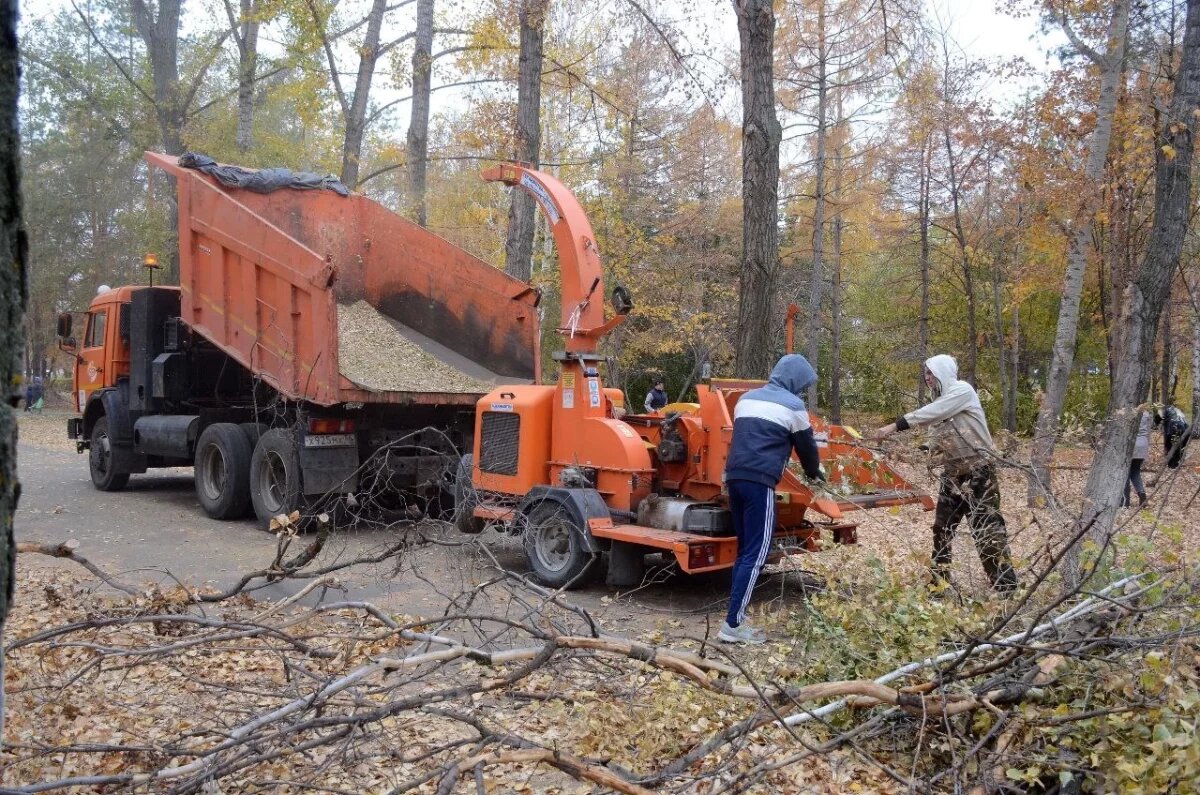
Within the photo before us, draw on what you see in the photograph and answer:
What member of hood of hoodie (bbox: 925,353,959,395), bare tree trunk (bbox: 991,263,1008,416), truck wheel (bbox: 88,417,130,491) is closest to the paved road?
truck wheel (bbox: 88,417,130,491)

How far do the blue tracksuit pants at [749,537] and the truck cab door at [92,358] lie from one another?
9.64 meters

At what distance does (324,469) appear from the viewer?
9312 mm

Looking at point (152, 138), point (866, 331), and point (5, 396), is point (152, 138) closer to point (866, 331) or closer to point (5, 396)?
point (866, 331)

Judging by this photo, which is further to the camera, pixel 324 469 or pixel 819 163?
pixel 819 163

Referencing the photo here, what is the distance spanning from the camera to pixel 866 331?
26.8 m

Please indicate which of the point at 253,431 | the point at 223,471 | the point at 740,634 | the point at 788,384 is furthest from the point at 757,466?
the point at 223,471

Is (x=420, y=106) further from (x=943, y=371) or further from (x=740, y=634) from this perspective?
(x=740, y=634)

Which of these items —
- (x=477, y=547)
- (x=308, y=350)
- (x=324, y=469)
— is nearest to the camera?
(x=477, y=547)

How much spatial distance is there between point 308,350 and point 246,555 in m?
2.00

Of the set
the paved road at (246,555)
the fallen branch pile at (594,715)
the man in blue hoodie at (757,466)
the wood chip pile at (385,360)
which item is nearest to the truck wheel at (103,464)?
the paved road at (246,555)

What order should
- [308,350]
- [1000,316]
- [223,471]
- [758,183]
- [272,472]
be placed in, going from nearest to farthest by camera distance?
1. [758,183]
2. [308,350]
3. [272,472]
4. [223,471]
5. [1000,316]

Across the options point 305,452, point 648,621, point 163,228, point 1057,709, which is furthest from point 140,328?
point 163,228

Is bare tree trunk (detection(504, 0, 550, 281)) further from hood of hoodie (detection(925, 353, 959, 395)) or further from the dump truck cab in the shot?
hood of hoodie (detection(925, 353, 959, 395))

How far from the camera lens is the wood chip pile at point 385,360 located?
9.34m
